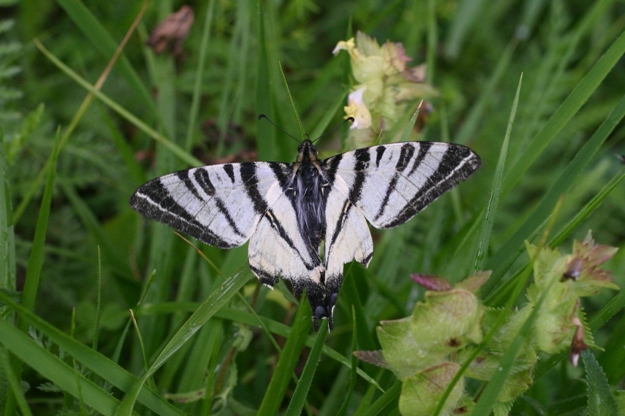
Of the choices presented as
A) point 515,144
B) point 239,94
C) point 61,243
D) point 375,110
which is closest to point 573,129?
point 515,144

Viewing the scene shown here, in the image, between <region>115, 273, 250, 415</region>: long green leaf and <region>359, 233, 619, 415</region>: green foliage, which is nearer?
<region>359, 233, 619, 415</region>: green foliage

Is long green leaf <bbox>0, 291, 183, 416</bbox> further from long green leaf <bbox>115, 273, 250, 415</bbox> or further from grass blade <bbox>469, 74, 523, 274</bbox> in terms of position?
grass blade <bbox>469, 74, 523, 274</bbox>

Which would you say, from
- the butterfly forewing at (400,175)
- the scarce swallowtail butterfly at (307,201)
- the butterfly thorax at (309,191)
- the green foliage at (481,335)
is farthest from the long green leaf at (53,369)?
the butterfly forewing at (400,175)

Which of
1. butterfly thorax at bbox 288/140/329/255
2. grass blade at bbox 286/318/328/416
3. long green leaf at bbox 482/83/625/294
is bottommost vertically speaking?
grass blade at bbox 286/318/328/416

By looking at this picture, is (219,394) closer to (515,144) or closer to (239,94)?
(239,94)

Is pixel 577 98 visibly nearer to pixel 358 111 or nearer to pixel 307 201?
pixel 358 111

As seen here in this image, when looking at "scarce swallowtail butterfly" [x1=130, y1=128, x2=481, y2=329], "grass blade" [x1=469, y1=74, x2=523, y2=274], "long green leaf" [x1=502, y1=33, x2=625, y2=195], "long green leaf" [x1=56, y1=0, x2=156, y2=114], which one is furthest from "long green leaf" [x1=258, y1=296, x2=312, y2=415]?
"long green leaf" [x1=56, y1=0, x2=156, y2=114]

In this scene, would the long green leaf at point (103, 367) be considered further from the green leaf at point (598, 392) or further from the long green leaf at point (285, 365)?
the green leaf at point (598, 392)

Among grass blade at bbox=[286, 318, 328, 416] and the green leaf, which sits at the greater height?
the green leaf
